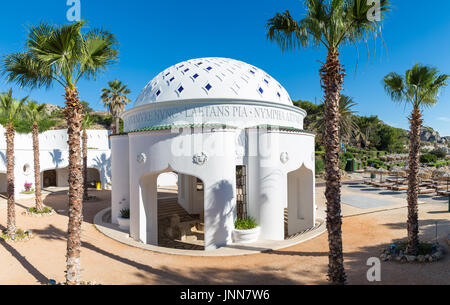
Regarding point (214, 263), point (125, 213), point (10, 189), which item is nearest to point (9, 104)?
point (10, 189)

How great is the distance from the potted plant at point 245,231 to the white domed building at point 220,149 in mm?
261

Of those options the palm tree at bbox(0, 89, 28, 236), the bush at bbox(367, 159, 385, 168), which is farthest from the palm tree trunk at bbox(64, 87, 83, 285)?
the bush at bbox(367, 159, 385, 168)

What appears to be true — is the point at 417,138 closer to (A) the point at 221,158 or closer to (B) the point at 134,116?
(A) the point at 221,158

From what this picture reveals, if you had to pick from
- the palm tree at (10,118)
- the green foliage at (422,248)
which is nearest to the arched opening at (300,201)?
the green foliage at (422,248)

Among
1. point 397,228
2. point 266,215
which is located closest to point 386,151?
point 397,228

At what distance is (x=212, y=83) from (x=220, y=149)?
4.57 m

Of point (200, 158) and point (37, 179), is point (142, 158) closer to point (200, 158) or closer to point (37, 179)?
point (200, 158)

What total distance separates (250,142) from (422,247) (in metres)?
7.58

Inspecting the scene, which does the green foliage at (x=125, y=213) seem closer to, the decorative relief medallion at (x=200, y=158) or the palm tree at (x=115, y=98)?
the decorative relief medallion at (x=200, y=158)

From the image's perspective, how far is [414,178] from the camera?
9125mm

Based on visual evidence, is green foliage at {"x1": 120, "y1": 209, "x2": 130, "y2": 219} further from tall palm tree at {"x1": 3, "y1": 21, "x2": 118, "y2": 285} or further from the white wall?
tall palm tree at {"x1": 3, "y1": 21, "x2": 118, "y2": 285}

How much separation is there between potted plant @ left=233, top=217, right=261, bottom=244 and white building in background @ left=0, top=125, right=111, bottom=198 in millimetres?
22883

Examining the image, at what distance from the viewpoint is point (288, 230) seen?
15289 mm

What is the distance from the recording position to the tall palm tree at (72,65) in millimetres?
6590
